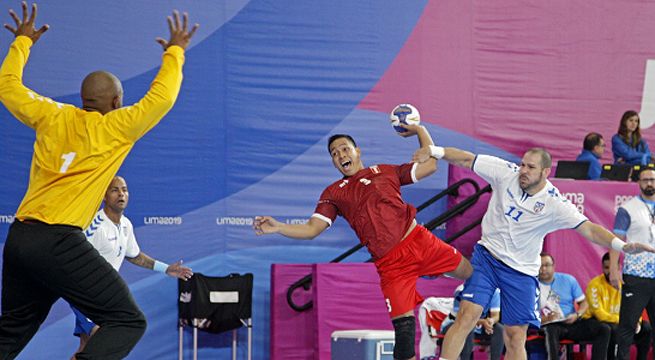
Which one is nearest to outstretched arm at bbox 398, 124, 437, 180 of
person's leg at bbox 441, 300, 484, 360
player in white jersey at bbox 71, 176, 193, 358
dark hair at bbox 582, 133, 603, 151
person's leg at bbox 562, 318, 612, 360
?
person's leg at bbox 441, 300, 484, 360

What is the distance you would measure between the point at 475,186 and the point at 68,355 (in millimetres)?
5219

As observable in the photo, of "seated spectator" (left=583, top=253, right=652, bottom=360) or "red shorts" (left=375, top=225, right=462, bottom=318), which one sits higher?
"red shorts" (left=375, top=225, right=462, bottom=318)

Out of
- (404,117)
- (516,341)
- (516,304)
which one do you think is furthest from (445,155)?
(516,341)

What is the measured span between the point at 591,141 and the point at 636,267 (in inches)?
102

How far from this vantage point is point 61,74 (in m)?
10.8

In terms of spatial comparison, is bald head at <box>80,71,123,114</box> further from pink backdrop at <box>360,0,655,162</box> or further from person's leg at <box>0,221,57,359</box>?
pink backdrop at <box>360,0,655,162</box>

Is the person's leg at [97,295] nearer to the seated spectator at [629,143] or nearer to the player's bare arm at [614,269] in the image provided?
the player's bare arm at [614,269]

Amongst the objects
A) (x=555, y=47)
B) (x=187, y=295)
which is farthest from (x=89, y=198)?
(x=555, y=47)

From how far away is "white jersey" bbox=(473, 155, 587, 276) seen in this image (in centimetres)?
782

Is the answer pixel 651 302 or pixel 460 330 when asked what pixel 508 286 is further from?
pixel 651 302

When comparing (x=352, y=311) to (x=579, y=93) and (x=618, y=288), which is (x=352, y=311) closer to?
(x=618, y=288)

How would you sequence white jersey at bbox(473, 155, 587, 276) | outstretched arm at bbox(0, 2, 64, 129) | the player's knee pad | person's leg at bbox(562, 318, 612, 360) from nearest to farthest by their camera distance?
outstretched arm at bbox(0, 2, 64, 129) < the player's knee pad < white jersey at bbox(473, 155, 587, 276) < person's leg at bbox(562, 318, 612, 360)

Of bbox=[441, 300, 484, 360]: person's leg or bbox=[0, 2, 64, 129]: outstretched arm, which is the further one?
bbox=[441, 300, 484, 360]: person's leg

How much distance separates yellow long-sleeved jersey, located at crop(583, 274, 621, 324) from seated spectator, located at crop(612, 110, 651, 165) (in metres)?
2.16
